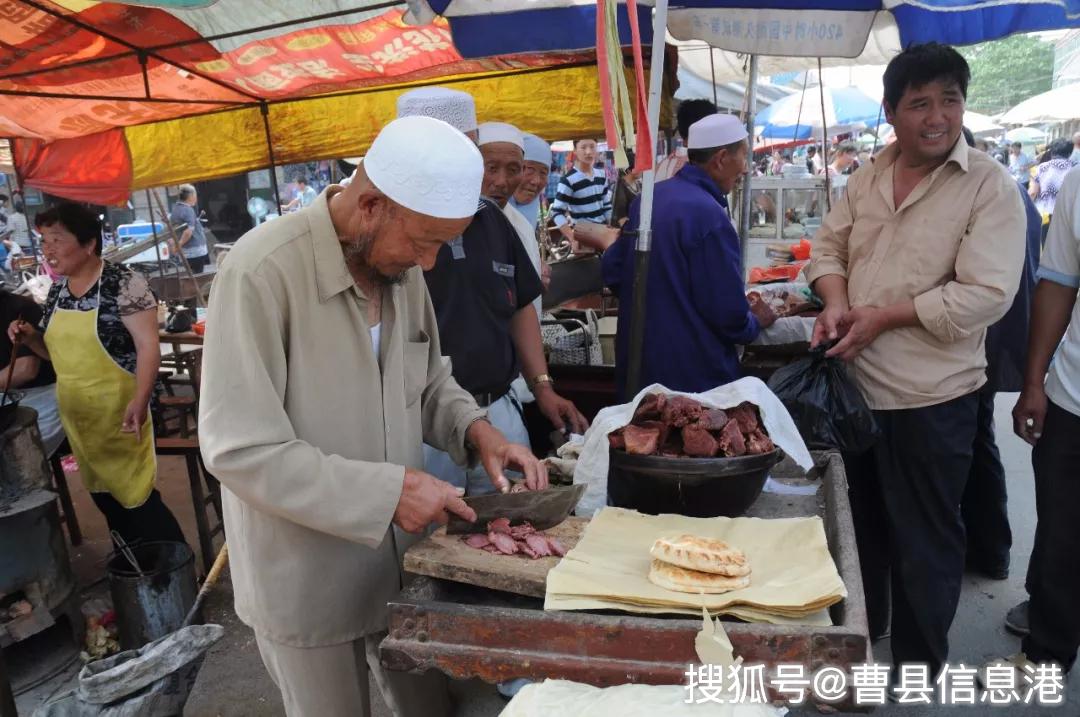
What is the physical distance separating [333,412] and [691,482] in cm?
92

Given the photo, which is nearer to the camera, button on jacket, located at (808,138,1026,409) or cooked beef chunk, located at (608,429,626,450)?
cooked beef chunk, located at (608,429,626,450)

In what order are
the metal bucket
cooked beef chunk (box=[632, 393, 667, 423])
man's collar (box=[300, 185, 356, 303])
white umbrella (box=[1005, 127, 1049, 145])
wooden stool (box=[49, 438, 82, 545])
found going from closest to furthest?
man's collar (box=[300, 185, 356, 303]) < cooked beef chunk (box=[632, 393, 667, 423]) < the metal bucket < wooden stool (box=[49, 438, 82, 545]) < white umbrella (box=[1005, 127, 1049, 145])

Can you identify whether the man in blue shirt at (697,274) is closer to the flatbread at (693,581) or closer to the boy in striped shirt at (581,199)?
the flatbread at (693,581)

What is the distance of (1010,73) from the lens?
43875 mm

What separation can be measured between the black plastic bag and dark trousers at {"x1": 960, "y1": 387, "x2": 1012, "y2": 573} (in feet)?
5.40

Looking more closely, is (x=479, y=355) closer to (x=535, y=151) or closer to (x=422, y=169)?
(x=422, y=169)

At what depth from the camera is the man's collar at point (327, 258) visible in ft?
5.95

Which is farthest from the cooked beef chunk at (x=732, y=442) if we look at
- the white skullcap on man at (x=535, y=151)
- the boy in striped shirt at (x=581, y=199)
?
the boy in striped shirt at (x=581, y=199)

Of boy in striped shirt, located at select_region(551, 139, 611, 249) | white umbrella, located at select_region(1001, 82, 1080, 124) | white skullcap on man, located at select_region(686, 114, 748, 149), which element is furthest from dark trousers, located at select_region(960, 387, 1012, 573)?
white umbrella, located at select_region(1001, 82, 1080, 124)

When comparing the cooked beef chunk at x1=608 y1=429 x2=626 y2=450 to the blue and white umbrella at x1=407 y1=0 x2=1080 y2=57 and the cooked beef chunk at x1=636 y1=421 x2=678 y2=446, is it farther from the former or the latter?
the blue and white umbrella at x1=407 y1=0 x2=1080 y2=57

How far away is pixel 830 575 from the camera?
1667mm

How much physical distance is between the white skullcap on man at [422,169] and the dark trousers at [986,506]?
339cm

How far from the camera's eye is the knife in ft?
6.16

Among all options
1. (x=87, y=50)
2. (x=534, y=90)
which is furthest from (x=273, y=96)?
(x=534, y=90)
